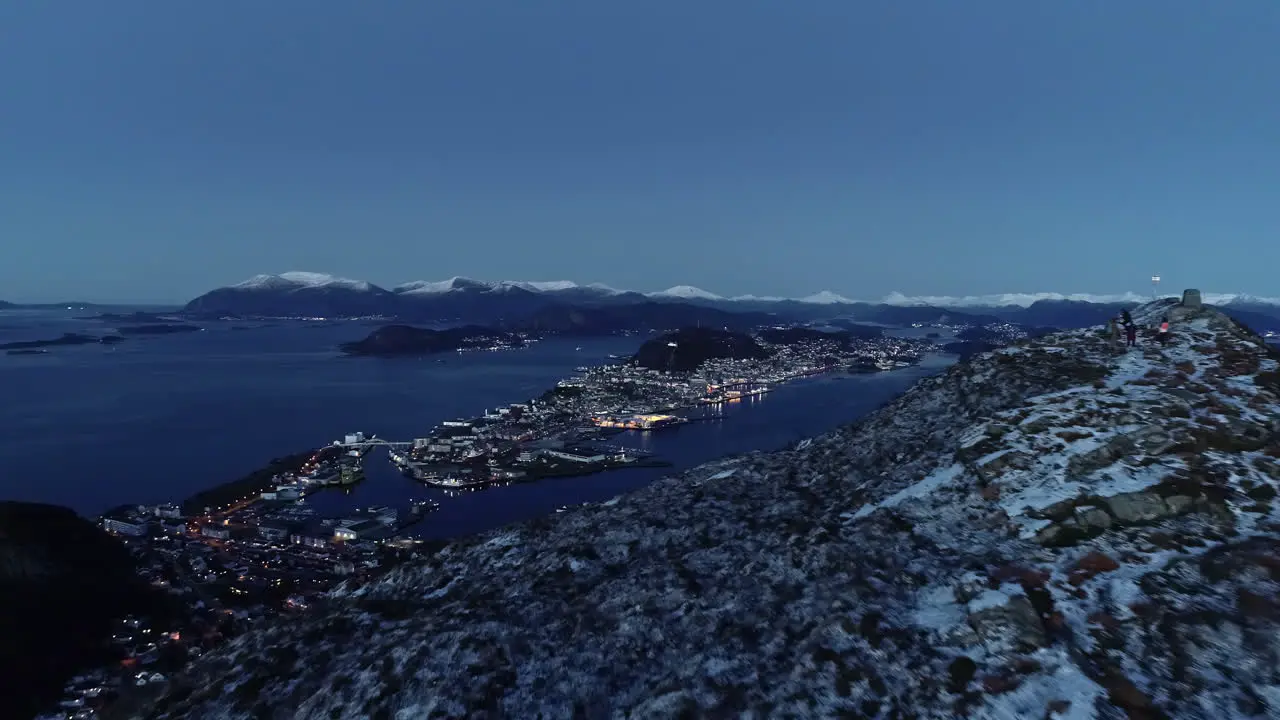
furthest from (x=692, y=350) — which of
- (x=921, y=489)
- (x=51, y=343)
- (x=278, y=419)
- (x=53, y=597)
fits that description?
(x=51, y=343)

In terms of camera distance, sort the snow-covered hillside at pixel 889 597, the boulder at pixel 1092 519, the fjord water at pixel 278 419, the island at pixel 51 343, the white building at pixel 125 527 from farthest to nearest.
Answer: the island at pixel 51 343, the fjord water at pixel 278 419, the white building at pixel 125 527, the boulder at pixel 1092 519, the snow-covered hillside at pixel 889 597

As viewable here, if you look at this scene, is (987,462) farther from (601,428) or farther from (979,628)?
(601,428)

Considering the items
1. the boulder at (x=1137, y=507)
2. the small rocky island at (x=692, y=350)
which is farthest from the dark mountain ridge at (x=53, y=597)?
the small rocky island at (x=692, y=350)

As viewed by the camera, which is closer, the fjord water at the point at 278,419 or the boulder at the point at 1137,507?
the boulder at the point at 1137,507

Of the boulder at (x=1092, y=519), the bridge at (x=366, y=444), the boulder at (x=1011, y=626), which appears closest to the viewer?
the boulder at (x=1011, y=626)

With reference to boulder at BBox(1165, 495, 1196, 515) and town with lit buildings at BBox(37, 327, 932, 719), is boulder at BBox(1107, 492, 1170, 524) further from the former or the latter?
town with lit buildings at BBox(37, 327, 932, 719)

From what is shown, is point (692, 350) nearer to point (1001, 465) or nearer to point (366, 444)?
point (366, 444)

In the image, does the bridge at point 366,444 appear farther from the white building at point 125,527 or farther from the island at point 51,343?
the island at point 51,343
